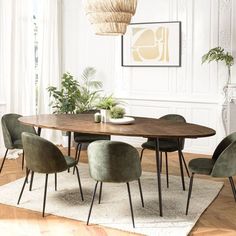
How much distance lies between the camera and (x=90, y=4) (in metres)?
3.96

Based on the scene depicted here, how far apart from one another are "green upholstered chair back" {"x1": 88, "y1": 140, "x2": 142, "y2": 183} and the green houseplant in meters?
3.06

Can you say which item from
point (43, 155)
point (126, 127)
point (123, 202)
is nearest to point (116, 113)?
point (126, 127)

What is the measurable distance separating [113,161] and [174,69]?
364 centimetres

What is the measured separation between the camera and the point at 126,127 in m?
4.16

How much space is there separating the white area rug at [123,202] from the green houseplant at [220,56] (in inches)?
77.6

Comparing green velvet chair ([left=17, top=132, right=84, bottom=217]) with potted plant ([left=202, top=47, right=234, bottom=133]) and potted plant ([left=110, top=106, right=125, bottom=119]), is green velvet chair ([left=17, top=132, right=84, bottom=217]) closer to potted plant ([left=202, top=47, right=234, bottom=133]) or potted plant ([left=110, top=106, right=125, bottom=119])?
potted plant ([left=110, top=106, right=125, bottom=119])

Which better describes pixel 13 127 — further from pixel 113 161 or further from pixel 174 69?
pixel 174 69

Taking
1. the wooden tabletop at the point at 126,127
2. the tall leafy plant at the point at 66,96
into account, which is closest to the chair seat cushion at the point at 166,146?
the wooden tabletop at the point at 126,127

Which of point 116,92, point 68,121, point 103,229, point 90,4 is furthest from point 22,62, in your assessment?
point 103,229

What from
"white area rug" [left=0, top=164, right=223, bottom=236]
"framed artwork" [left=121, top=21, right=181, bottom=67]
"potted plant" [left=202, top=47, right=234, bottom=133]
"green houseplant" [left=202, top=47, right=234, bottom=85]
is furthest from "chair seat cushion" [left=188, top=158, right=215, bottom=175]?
"framed artwork" [left=121, top=21, right=181, bottom=67]

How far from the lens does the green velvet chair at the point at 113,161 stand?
3395mm

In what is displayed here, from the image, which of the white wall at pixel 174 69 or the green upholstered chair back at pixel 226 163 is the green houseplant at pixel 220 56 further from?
the green upholstered chair back at pixel 226 163

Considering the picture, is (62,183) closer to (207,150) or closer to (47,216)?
(47,216)

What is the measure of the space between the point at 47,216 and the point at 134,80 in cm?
379
